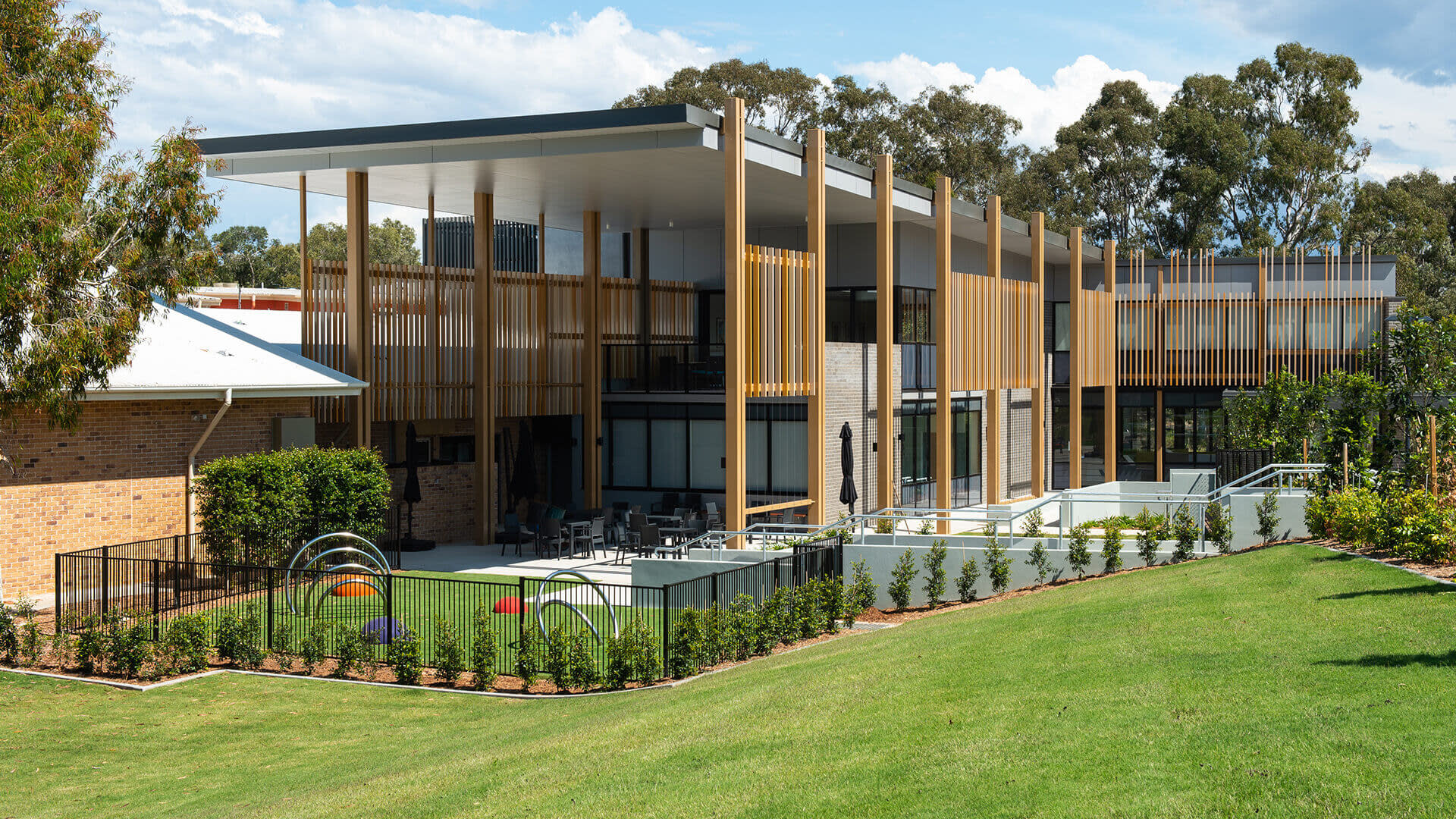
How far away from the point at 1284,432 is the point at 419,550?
1876 centimetres

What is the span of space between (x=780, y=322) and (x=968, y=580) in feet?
21.1

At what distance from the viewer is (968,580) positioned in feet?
63.3

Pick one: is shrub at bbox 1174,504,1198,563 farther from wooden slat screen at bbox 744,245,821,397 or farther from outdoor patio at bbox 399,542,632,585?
outdoor patio at bbox 399,542,632,585

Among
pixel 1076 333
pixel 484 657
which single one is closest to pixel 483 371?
pixel 484 657

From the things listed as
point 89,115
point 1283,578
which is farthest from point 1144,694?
point 89,115

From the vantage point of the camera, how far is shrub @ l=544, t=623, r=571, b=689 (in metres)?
14.5

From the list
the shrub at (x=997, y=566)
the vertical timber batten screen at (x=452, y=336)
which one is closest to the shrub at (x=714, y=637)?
the shrub at (x=997, y=566)

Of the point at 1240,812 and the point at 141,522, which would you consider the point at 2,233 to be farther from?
the point at 1240,812

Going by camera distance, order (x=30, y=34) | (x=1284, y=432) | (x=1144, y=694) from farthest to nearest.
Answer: (x=1284, y=432), (x=30, y=34), (x=1144, y=694)

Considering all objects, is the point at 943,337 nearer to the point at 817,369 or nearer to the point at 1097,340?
the point at 817,369

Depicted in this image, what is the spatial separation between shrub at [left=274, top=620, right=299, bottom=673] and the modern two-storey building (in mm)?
8216

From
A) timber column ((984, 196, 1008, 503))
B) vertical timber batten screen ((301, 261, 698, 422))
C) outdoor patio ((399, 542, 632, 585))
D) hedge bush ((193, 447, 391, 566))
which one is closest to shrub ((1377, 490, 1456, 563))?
outdoor patio ((399, 542, 632, 585))

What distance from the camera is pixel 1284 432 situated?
27516mm

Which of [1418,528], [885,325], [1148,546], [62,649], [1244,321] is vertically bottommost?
[62,649]
